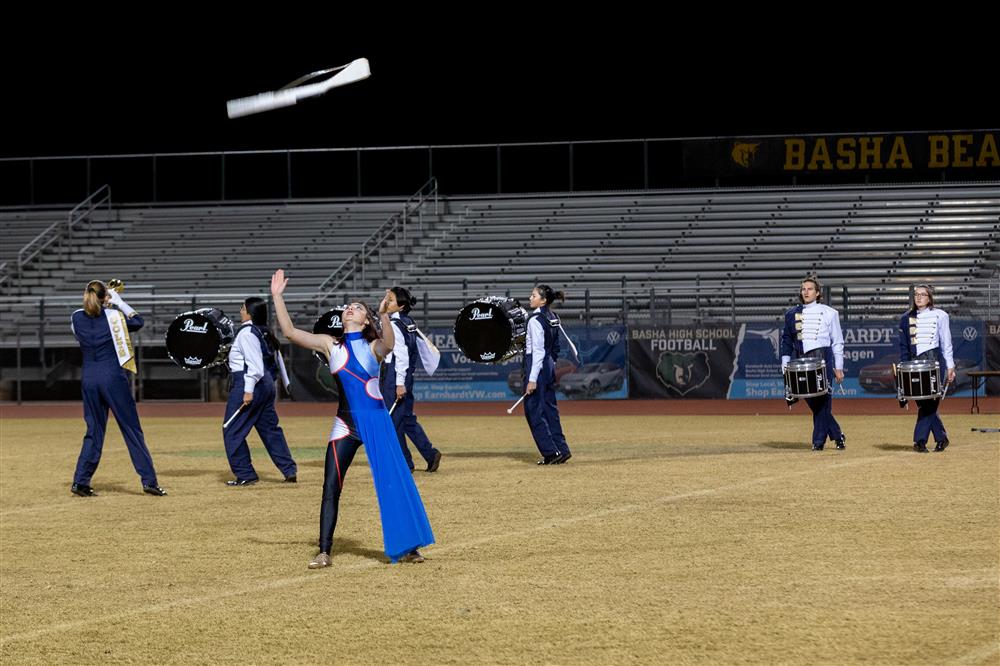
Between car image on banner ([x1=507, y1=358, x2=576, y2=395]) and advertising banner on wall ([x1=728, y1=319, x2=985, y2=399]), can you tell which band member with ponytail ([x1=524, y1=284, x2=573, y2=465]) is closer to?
advertising banner on wall ([x1=728, y1=319, x2=985, y2=399])

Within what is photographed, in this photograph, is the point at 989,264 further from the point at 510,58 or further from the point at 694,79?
the point at 510,58

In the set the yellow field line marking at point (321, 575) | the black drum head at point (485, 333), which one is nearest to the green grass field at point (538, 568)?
the yellow field line marking at point (321, 575)

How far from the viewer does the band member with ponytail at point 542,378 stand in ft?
54.0

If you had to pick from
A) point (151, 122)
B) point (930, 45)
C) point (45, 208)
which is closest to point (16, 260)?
point (45, 208)

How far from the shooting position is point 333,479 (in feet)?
31.4

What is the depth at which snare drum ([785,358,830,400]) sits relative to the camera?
A: 17.6m

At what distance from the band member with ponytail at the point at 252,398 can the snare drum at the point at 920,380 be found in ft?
25.3

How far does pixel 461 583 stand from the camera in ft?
29.0

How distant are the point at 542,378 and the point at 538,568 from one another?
24.3ft

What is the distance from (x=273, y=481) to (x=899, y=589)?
8694 millimetres

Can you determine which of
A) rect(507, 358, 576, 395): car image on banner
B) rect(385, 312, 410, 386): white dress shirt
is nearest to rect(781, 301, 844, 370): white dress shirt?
rect(385, 312, 410, 386): white dress shirt

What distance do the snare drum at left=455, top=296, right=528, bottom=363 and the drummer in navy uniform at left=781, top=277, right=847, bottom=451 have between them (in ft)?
11.9

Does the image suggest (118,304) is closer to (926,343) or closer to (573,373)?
(926,343)

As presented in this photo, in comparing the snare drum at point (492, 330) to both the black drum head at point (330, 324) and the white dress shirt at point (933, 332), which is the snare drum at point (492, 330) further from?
the white dress shirt at point (933, 332)
